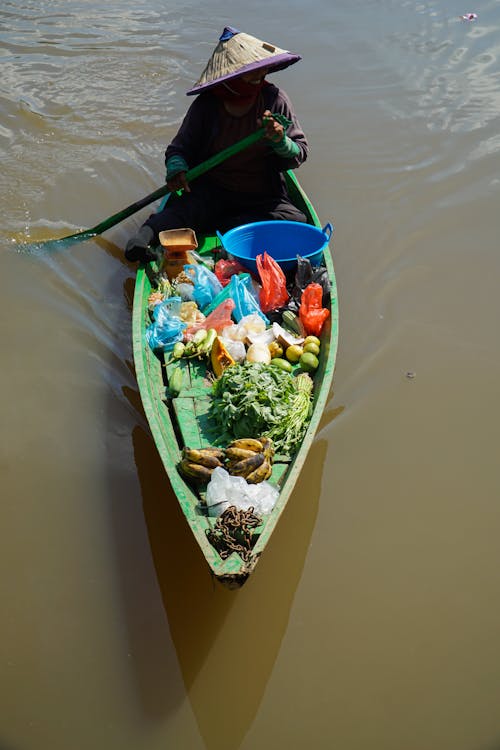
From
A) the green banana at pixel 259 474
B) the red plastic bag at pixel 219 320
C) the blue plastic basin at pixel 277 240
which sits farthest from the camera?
the blue plastic basin at pixel 277 240

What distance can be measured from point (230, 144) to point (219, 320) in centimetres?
147

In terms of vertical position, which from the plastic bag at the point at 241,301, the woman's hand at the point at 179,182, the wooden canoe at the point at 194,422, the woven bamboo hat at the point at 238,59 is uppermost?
the woven bamboo hat at the point at 238,59

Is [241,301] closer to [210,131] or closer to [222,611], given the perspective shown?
[210,131]

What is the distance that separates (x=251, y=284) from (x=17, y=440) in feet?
6.01

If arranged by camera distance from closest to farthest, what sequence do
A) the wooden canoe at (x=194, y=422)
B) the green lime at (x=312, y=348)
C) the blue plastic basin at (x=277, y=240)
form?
1. the wooden canoe at (x=194, y=422)
2. the green lime at (x=312, y=348)
3. the blue plastic basin at (x=277, y=240)

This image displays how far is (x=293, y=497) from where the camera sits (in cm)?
392

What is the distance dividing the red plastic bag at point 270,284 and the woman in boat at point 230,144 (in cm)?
71

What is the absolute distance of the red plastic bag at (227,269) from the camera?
4.75 meters

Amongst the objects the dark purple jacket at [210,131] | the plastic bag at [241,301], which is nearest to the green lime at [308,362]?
the plastic bag at [241,301]

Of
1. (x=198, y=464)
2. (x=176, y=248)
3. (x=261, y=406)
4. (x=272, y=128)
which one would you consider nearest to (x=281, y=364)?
(x=261, y=406)

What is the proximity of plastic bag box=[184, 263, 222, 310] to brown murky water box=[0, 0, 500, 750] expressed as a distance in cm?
70

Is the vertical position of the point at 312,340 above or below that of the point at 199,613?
above

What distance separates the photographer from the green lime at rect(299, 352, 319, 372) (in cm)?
406

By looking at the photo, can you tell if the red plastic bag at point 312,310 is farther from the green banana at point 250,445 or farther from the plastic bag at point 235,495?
the plastic bag at point 235,495
